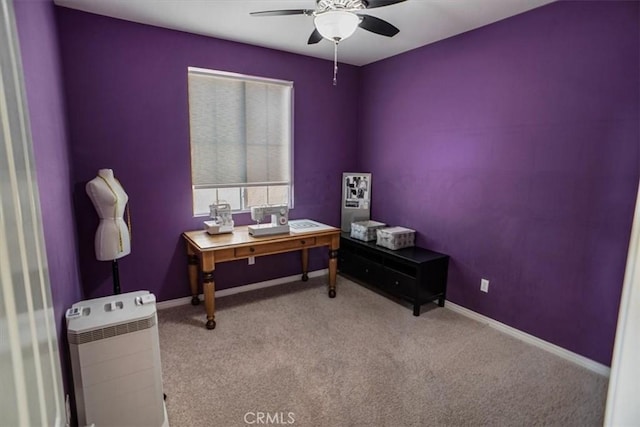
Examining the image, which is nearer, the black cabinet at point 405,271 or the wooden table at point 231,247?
the wooden table at point 231,247

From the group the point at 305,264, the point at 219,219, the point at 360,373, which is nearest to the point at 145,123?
the point at 219,219

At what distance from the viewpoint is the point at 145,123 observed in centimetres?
293

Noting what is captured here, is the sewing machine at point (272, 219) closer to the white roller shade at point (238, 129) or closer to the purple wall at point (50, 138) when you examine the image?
the white roller shade at point (238, 129)

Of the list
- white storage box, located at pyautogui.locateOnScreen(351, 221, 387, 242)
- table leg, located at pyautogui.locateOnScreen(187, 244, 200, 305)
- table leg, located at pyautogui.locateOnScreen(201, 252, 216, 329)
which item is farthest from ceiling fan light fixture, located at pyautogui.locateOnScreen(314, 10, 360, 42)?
table leg, located at pyautogui.locateOnScreen(187, 244, 200, 305)

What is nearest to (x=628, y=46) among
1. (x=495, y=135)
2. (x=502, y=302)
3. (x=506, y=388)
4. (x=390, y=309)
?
(x=495, y=135)

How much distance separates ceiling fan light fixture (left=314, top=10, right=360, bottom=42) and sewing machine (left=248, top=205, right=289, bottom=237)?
1627 mm

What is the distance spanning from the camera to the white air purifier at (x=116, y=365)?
159 cm

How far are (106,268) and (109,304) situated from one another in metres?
1.30

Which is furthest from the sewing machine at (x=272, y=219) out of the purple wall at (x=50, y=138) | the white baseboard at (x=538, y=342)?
the white baseboard at (x=538, y=342)

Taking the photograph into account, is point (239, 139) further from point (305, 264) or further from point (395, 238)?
point (395, 238)

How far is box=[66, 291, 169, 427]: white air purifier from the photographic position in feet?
5.23

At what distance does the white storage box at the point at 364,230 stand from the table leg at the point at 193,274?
66.7 inches

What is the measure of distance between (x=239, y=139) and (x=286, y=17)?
1217mm

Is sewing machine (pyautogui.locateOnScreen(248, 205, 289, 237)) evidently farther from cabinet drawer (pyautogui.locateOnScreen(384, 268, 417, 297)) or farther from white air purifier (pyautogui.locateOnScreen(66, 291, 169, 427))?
white air purifier (pyautogui.locateOnScreen(66, 291, 169, 427))
